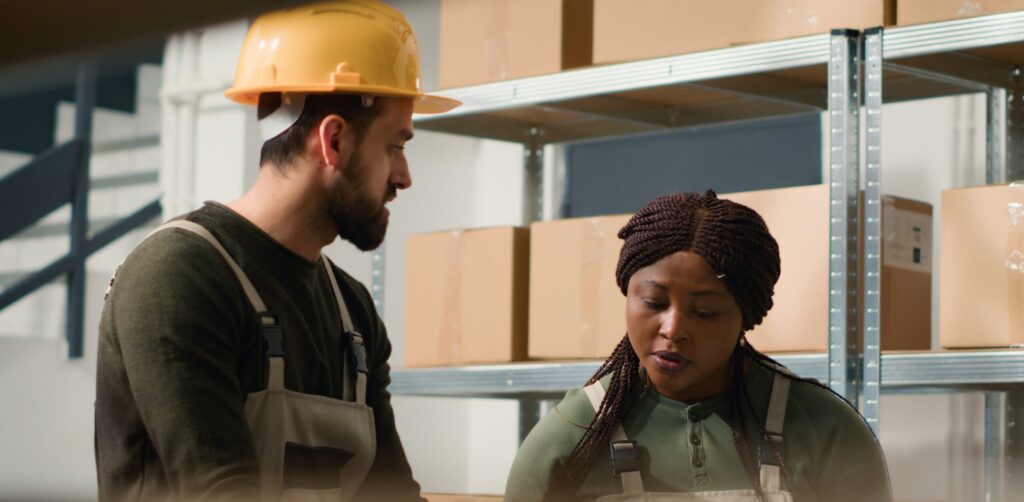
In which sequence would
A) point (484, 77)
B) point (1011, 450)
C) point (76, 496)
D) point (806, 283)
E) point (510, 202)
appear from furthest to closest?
point (510, 202) → point (484, 77) → point (1011, 450) → point (806, 283) → point (76, 496)

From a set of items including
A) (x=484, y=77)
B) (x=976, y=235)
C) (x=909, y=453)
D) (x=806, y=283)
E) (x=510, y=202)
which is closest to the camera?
(x=976, y=235)

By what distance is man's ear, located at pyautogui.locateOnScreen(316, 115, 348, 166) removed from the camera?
139 cm

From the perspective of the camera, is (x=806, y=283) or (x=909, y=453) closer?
(x=806, y=283)

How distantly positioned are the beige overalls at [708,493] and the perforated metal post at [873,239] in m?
1.40

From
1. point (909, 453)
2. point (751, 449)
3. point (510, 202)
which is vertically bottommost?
point (909, 453)

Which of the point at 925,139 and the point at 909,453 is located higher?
the point at 925,139

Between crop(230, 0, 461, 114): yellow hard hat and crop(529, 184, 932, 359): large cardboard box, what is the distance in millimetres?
1449

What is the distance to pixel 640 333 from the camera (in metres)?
1.38

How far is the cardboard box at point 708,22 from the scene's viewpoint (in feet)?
9.12

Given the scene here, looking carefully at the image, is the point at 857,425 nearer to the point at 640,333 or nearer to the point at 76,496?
the point at 640,333

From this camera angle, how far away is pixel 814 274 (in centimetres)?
272

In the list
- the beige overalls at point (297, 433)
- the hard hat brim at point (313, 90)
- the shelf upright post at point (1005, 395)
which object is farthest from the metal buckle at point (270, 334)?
the shelf upright post at point (1005, 395)

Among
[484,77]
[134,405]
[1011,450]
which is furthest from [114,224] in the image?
[134,405]

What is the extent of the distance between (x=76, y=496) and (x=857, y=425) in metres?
1.17
